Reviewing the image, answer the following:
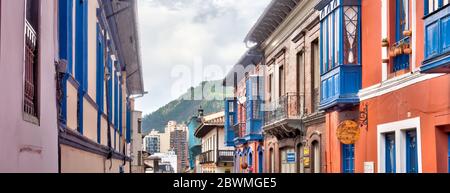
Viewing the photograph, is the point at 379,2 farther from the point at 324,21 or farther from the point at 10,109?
the point at 10,109

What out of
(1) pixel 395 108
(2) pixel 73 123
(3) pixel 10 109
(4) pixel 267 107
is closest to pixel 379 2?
(1) pixel 395 108

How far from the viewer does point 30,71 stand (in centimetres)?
386

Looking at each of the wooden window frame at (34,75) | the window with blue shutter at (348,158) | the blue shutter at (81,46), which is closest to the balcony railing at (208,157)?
the window with blue shutter at (348,158)

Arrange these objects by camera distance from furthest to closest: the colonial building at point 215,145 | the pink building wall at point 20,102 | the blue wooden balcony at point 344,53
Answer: the colonial building at point 215,145 < the blue wooden balcony at point 344,53 < the pink building wall at point 20,102

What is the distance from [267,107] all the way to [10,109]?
15105mm

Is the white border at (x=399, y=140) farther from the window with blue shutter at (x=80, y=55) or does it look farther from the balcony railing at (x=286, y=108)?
the balcony railing at (x=286, y=108)

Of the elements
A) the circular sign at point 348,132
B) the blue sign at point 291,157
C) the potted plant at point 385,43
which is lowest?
the blue sign at point 291,157

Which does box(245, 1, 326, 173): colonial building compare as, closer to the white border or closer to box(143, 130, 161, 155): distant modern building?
the white border

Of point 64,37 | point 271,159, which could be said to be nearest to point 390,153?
point 64,37

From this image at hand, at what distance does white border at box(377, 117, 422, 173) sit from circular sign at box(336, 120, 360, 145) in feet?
2.18

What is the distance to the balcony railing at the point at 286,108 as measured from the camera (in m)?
14.4

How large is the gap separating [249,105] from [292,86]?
14.5ft

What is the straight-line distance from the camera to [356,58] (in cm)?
997

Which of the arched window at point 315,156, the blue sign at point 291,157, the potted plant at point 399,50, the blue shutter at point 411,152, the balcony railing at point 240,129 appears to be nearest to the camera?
the blue shutter at point 411,152
